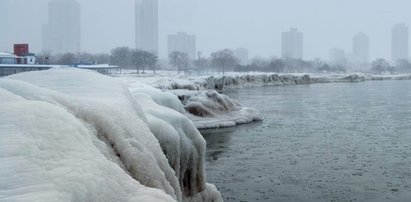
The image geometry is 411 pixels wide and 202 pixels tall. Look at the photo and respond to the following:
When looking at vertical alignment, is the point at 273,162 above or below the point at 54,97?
below

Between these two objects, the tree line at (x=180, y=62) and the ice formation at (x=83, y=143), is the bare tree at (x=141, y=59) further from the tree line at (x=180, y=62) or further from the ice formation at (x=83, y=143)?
the ice formation at (x=83, y=143)

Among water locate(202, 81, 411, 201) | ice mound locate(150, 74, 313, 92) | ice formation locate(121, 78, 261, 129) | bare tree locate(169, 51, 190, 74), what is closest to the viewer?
water locate(202, 81, 411, 201)

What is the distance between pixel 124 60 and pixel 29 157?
120461mm

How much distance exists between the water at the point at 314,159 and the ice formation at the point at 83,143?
5.45 meters

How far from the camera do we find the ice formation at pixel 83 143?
346cm

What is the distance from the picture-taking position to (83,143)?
432 centimetres

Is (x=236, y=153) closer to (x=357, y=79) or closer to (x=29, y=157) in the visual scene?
(x=29, y=157)

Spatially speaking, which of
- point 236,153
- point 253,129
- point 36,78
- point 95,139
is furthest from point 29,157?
point 253,129

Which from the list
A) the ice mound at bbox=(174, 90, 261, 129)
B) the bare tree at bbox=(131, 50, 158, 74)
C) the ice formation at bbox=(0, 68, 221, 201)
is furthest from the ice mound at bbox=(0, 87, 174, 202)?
the bare tree at bbox=(131, 50, 158, 74)

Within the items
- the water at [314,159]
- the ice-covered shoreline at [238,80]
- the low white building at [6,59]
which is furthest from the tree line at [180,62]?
the water at [314,159]

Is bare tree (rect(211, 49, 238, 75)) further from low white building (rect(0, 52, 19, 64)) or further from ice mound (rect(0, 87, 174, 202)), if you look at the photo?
ice mound (rect(0, 87, 174, 202))

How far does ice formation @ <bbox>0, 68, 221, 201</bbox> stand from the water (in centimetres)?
545

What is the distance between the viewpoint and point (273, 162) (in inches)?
674

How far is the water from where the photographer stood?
43.8ft
